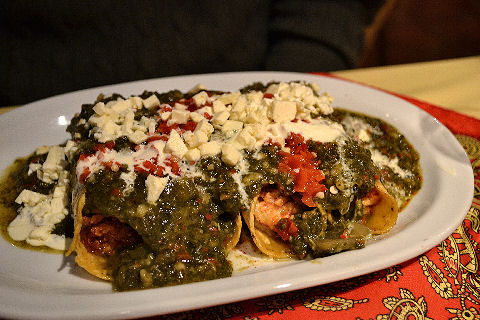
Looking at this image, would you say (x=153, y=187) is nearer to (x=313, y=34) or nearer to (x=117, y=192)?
(x=117, y=192)

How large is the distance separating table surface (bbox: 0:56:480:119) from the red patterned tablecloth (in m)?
1.38

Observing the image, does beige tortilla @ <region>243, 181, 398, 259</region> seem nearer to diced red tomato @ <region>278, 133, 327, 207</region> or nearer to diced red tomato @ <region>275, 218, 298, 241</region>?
diced red tomato @ <region>275, 218, 298, 241</region>

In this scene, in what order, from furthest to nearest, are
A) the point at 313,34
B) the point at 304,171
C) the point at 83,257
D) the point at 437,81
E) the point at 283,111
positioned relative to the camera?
the point at 313,34
the point at 437,81
the point at 283,111
the point at 304,171
the point at 83,257

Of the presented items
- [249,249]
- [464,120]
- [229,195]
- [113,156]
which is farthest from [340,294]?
[464,120]

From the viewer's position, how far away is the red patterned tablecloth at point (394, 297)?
169cm

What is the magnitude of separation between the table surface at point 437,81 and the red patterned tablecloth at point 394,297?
138 centimetres

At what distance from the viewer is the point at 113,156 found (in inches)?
76.3

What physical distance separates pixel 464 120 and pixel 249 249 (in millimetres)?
1757

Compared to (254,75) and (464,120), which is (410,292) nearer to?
(464,120)

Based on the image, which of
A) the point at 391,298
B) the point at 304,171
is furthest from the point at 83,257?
the point at 391,298

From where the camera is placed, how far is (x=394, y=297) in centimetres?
176

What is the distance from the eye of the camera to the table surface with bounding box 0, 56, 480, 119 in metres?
3.03

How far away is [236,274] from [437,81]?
92.3 inches

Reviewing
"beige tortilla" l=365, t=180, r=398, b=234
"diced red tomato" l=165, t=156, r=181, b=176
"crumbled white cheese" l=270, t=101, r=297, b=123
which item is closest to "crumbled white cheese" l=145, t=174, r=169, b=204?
"diced red tomato" l=165, t=156, r=181, b=176
